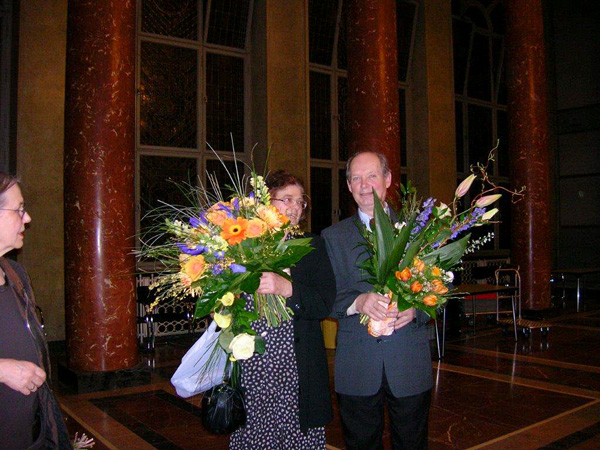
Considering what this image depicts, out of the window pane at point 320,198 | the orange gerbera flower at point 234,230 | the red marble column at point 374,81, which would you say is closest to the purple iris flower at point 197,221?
the orange gerbera flower at point 234,230

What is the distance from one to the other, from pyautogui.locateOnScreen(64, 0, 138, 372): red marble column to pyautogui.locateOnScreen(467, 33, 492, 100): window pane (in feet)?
29.9

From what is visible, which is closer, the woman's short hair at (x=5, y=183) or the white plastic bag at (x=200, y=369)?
the woman's short hair at (x=5, y=183)

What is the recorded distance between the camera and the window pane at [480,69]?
41.2 ft

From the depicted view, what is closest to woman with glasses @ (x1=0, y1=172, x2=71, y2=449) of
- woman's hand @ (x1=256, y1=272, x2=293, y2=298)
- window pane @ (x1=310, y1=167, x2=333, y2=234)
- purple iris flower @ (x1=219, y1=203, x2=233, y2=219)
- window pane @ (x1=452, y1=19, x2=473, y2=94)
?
purple iris flower @ (x1=219, y1=203, x2=233, y2=219)

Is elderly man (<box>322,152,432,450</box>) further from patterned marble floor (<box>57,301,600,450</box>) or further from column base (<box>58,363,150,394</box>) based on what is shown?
column base (<box>58,363,150,394</box>)

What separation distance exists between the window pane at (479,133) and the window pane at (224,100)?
5.68 m

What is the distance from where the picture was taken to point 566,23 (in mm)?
13930

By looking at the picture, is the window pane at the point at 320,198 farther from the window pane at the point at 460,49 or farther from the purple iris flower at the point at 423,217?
the purple iris flower at the point at 423,217

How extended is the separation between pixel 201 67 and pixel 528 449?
710 centimetres

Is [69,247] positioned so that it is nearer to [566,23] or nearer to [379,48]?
[379,48]

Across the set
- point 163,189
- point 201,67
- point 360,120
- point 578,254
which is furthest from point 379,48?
point 578,254

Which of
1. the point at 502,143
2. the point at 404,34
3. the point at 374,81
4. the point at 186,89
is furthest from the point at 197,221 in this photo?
the point at 502,143

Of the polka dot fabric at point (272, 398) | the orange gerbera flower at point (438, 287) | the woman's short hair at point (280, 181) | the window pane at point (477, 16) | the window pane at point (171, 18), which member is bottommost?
the polka dot fabric at point (272, 398)

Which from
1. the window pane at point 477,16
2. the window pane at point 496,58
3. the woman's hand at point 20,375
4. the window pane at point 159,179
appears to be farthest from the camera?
the window pane at point 496,58
